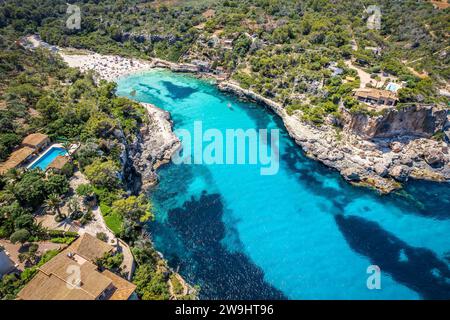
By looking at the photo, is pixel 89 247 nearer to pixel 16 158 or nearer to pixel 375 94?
pixel 16 158

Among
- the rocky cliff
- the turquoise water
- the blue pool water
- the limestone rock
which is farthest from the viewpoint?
the rocky cliff

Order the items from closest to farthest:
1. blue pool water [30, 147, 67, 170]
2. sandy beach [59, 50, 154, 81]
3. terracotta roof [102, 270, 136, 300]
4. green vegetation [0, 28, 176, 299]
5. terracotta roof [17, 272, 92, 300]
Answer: terracotta roof [17, 272, 92, 300], terracotta roof [102, 270, 136, 300], green vegetation [0, 28, 176, 299], blue pool water [30, 147, 67, 170], sandy beach [59, 50, 154, 81]

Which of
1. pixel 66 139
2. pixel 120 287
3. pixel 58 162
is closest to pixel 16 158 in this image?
pixel 58 162

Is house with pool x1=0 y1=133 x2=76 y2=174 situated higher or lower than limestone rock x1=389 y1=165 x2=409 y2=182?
higher

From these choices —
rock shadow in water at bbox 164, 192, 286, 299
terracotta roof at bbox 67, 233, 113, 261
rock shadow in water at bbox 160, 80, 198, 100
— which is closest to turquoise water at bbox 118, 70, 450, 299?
rock shadow in water at bbox 164, 192, 286, 299

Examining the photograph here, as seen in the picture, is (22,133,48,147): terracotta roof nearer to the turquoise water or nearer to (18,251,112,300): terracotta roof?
the turquoise water
